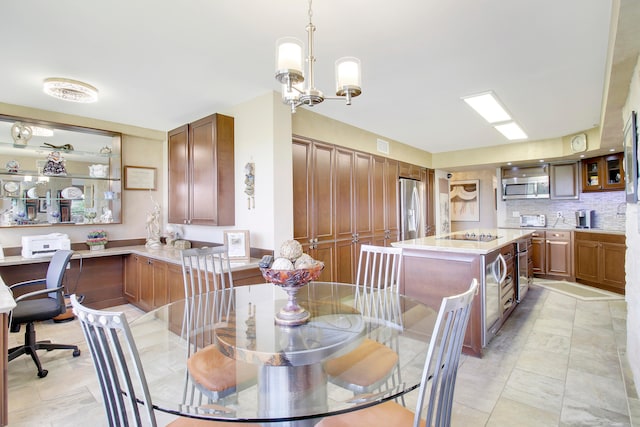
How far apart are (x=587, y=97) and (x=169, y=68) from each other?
4.24 metres

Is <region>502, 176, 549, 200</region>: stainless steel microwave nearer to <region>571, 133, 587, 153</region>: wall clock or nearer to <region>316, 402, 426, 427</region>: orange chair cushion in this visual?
<region>571, 133, 587, 153</region>: wall clock

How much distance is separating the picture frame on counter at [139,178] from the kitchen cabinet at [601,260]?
6.85m

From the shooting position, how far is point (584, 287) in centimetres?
515

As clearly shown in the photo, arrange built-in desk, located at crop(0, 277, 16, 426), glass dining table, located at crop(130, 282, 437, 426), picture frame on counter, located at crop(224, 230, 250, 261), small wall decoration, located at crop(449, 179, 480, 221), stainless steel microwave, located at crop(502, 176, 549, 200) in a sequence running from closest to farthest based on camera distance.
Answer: glass dining table, located at crop(130, 282, 437, 426), built-in desk, located at crop(0, 277, 16, 426), picture frame on counter, located at crop(224, 230, 250, 261), stainless steel microwave, located at crop(502, 176, 549, 200), small wall decoration, located at crop(449, 179, 480, 221)

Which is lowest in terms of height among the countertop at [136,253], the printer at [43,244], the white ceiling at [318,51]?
the countertop at [136,253]

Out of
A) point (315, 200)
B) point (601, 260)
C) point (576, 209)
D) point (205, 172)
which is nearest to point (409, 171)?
point (315, 200)

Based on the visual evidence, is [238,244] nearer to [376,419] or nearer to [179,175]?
[179,175]

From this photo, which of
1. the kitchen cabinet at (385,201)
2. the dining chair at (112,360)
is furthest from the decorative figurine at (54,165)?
the kitchen cabinet at (385,201)

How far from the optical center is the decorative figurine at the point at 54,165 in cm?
387

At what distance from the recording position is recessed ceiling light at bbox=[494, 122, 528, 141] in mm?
4475

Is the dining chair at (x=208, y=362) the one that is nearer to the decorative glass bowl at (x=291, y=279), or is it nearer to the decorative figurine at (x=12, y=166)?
the decorative glass bowl at (x=291, y=279)

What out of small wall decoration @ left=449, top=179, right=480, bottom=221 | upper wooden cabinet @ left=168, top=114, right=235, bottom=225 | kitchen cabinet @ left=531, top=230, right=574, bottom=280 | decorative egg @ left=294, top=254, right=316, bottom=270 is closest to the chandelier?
decorative egg @ left=294, top=254, right=316, bottom=270

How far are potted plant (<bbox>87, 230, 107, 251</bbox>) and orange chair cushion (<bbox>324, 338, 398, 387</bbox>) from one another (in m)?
3.90

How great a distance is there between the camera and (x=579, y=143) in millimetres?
4949
